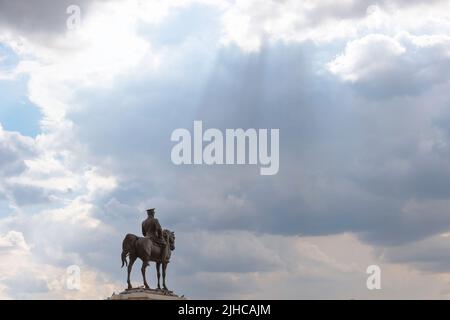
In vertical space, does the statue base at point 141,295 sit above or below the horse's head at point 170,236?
below

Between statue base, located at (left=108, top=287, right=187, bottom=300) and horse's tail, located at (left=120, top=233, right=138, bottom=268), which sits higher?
horse's tail, located at (left=120, top=233, right=138, bottom=268)

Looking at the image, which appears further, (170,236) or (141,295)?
(170,236)

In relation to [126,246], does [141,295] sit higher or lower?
lower

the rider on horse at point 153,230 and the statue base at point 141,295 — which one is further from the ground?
the rider on horse at point 153,230

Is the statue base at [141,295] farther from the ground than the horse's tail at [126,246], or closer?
closer

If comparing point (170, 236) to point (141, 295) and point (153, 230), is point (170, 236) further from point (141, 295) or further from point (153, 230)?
point (141, 295)

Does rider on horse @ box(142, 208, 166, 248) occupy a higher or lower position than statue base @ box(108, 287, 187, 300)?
higher

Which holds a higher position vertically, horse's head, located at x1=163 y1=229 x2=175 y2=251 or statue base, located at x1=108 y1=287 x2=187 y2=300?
horse's head, located at x1=163 y1=229 x2=175 y2=251

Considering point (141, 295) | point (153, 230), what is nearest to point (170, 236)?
point (153, 230)

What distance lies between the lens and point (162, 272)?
197ft
